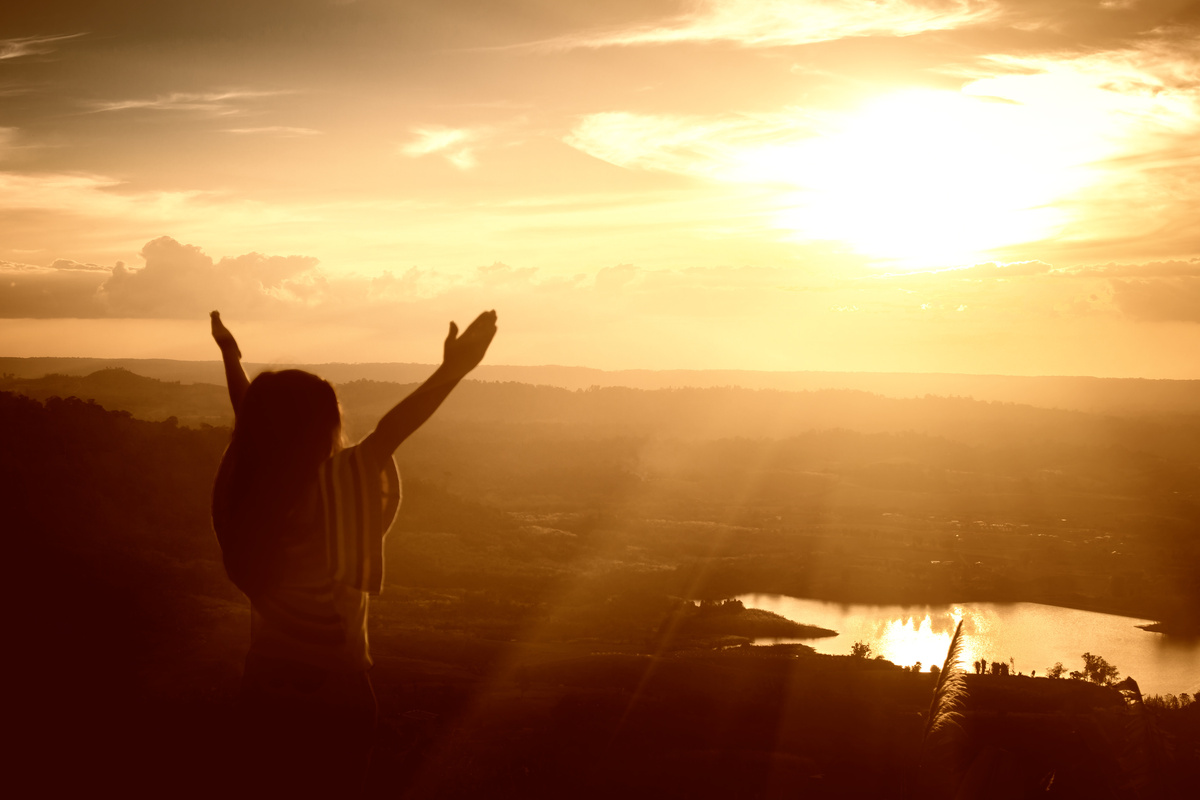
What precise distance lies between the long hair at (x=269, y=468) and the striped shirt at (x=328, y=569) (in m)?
0.06

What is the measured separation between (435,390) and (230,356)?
120 cm

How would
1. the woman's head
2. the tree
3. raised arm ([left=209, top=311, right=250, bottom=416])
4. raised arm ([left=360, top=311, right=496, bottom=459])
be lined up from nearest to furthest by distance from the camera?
1. raised arm ([left=360, top=311, right=496, bottom=459])
2. the woman's head
3. raised arm ([left=209, top=311, right=250, bottom=416])
4. the tree

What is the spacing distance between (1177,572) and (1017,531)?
49.2 feet

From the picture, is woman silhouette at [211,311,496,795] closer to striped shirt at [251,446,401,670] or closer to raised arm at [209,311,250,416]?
striped shirt at [251,446,401,670]

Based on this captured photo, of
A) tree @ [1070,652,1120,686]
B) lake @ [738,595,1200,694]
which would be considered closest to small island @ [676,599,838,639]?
lake @ [738,595,1200,694]

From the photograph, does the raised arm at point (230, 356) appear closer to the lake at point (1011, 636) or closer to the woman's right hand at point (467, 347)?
the woman's right hand at point (467, 347)

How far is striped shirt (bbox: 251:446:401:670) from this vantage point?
272cm

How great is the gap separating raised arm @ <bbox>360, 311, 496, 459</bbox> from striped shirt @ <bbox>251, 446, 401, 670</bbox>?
7 cm

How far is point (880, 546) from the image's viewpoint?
210 ft

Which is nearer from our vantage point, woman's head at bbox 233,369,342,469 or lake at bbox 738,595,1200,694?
woman's head at bbox 233,369,342,469

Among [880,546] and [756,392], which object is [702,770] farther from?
[756,392]

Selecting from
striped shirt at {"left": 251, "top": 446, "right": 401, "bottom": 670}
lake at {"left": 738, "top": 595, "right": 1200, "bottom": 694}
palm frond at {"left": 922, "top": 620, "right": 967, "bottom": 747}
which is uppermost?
striped shirt at {"left": 251, "top": 446, "right": 401, "bottom": 670}

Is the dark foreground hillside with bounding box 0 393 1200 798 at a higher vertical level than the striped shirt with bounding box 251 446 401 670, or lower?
lower

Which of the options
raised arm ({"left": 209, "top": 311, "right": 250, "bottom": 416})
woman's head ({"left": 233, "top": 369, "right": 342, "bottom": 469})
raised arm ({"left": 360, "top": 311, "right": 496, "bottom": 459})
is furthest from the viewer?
→ raised arm ({"left": 209, "top": 311, "right": 250, "bottom": 416})
